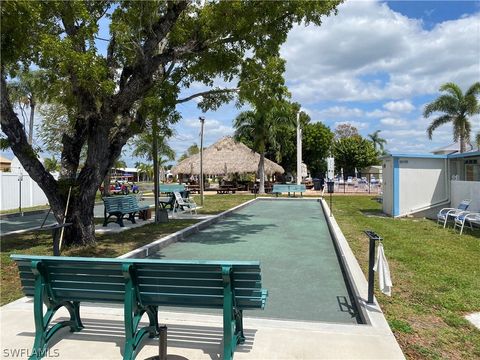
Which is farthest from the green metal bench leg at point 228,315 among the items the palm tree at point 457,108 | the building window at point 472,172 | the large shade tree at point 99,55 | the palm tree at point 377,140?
the palm tree at point 377,140

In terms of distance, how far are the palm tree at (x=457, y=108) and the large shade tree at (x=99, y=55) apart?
72.8ft

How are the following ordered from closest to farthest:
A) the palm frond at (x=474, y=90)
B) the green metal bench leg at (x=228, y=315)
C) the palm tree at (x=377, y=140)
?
the green metal bench leg at (x=228, y=315), the palm frond at (x=474, y=90), the palm tree at (x=377, y=140)

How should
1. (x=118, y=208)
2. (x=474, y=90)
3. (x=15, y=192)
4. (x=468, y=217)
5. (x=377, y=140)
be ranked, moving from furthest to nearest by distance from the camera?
(x=377, y=140), (x=474, y=90), (x=15, y=192), (x=118, y=208), (x=468, y=217)

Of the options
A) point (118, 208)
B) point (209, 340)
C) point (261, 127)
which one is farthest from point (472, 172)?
point (261, 127)

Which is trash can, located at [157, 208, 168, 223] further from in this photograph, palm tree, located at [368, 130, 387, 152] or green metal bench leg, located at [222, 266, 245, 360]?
palm tree, located at [368, 130, 387, 152]

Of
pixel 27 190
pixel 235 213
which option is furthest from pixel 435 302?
pixel 27 190

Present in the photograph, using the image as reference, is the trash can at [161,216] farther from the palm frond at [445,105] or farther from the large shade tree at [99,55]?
the palm frond at [445,105]

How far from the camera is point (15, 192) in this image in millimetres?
22297

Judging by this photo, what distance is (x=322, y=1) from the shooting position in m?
9.73

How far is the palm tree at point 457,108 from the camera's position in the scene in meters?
28.3

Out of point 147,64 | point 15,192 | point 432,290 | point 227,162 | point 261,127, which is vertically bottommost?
point 432,290

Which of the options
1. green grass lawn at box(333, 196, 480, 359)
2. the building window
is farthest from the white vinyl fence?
the building window

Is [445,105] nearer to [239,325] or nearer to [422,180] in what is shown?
[422,180]

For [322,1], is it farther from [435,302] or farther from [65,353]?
[65,353]
